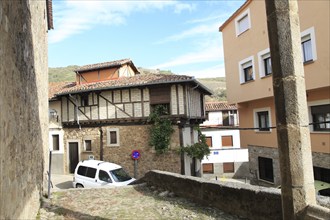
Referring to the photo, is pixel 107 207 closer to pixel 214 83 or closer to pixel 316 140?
pixel 316 140

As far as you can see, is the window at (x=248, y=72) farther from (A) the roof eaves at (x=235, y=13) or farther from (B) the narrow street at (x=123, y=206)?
(B) the narrow street at (x=123, y=206)

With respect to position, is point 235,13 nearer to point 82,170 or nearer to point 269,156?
point 269,156

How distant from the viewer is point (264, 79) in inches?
512

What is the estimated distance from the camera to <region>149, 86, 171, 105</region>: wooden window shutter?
51.8ft

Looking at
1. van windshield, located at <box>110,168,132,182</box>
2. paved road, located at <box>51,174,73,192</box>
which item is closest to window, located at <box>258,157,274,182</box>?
van windshield, located at <box>110,168,132,182</box>

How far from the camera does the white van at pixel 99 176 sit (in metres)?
12.1

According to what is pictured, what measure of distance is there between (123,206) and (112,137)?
11418 millimetres

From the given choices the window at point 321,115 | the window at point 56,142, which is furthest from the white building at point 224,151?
the window at point 56,142

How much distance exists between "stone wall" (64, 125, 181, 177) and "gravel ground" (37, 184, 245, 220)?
8150 mm

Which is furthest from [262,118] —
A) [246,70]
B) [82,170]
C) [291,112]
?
[291,112]

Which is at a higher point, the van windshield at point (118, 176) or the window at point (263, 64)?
the window at point (263, 64)

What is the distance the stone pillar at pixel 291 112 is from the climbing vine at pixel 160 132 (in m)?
12.2

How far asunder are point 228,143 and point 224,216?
893 inches

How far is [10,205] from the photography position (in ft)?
9.89
